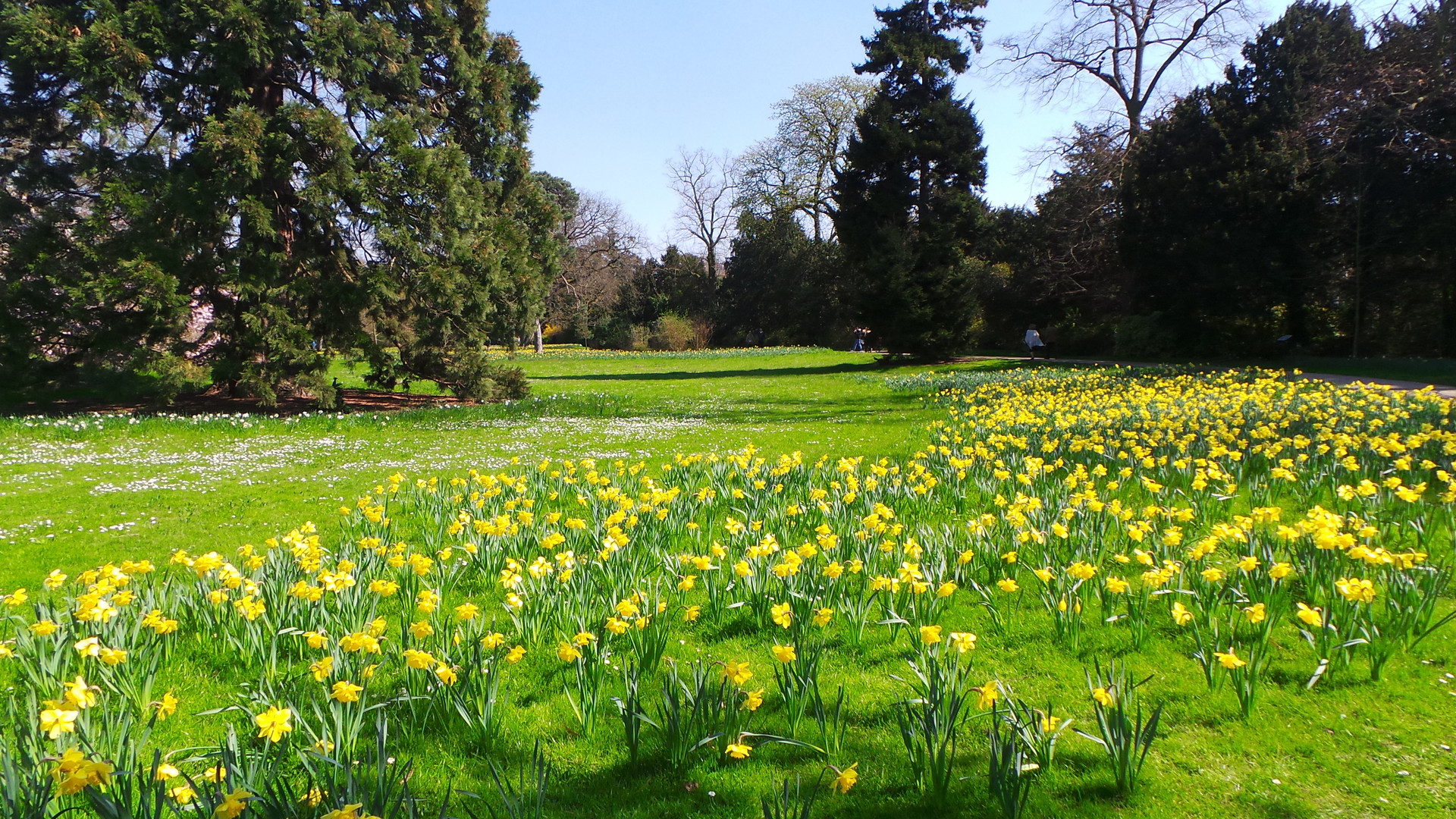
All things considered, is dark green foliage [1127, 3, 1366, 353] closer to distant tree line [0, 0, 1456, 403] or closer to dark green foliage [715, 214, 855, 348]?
distant tree line [0, 0, 1456, 403]

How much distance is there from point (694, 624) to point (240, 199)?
13.1 metres

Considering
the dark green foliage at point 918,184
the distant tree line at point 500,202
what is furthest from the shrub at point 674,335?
the dark green foliage at point 918,184

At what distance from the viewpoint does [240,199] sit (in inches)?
505

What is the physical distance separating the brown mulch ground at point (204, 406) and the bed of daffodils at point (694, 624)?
33.3 feet

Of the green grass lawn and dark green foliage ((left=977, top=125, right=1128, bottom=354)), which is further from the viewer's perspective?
dark green foliage ((left=977, top=125, right=1128, bottom=354))

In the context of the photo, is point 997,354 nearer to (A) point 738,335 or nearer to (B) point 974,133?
(B) point 974,133

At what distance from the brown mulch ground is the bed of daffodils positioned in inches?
400

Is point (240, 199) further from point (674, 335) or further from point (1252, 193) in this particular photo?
point (674, 335)

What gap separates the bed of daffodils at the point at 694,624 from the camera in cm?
226

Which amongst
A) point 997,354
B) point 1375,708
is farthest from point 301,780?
→ point 997,354

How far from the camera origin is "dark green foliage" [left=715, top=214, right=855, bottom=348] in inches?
1553

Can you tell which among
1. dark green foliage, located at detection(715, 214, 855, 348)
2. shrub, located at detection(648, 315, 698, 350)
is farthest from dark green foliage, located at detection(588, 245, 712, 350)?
dark green foliage, located at detection(715, 214, 855, 348)

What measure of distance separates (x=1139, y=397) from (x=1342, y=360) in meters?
14.2

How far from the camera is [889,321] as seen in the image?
24672 mm
